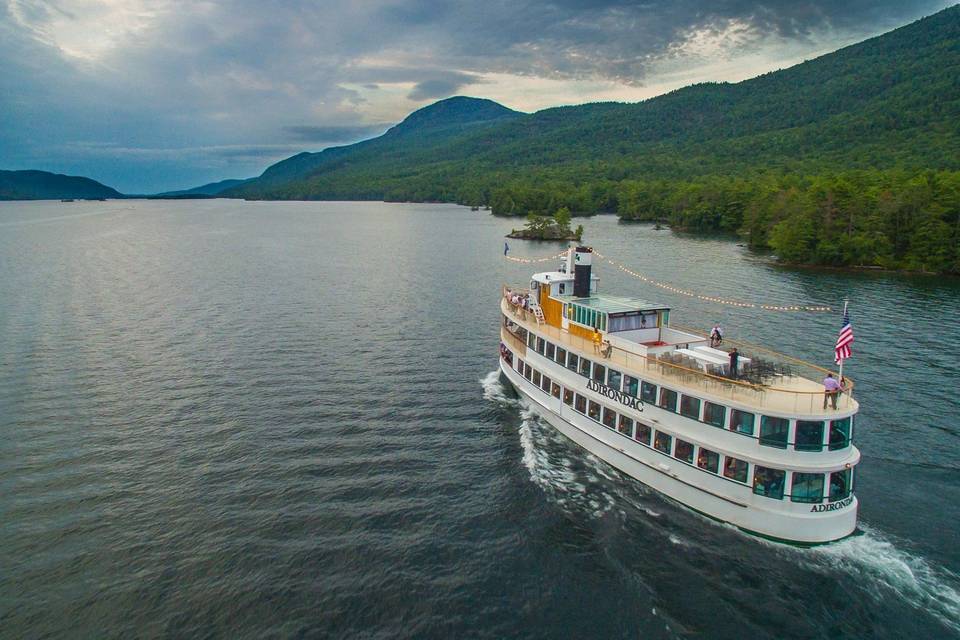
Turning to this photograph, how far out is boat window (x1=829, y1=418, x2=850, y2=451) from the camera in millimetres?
21312

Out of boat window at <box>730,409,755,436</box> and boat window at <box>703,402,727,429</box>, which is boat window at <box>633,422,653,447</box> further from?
boat window at <box>730,409,755,436</box>

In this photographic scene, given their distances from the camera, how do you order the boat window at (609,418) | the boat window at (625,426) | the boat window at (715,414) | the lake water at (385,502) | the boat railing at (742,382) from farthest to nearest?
the boat window at (609,418), the boat window at (625,426), the boat window at (715,414), the boat railing at (742,382), the lake water at (385,502)

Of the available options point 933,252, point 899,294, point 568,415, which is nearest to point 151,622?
point 568,415

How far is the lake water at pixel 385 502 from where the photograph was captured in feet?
62.0

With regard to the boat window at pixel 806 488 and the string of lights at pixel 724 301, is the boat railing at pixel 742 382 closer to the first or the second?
the boat window at pixel 806 488

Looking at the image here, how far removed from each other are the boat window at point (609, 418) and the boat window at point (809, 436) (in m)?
7.99

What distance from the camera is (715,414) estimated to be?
23.1 meters

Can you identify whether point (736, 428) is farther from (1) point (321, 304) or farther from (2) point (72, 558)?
(1) point (321, 304)

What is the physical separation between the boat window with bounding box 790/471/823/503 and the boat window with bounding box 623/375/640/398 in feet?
23.6

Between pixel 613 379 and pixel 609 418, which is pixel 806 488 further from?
pixel 613 379

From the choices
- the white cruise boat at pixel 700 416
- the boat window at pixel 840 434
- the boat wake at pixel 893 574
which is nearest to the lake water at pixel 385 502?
the boat wake at pixel 893 574

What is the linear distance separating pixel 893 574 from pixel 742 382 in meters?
8.02

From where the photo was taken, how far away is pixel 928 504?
2431 cm

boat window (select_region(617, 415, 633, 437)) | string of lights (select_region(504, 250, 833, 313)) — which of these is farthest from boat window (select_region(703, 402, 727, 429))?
string of lights (select_region(504, 250, 833, 313))
